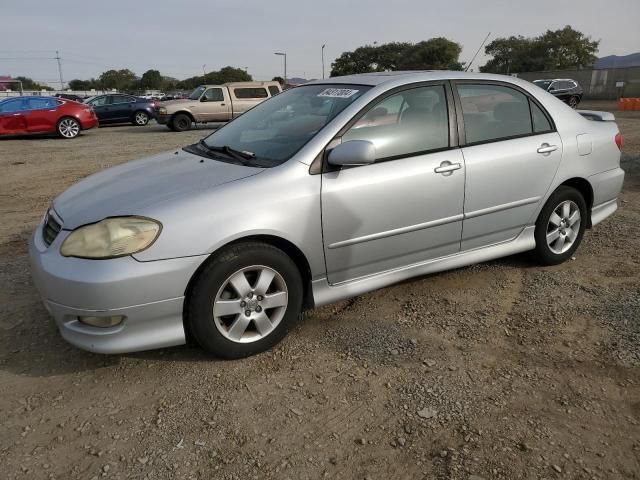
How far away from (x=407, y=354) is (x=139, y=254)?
1568mm

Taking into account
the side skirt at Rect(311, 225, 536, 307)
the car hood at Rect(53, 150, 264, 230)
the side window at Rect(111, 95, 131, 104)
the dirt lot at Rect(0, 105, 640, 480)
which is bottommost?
the dirt lot at Rect(0, 105, 640, 480)

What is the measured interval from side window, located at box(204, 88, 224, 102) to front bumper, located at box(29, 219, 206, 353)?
1594 cm

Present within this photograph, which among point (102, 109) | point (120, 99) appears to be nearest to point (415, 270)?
point (102, 109)

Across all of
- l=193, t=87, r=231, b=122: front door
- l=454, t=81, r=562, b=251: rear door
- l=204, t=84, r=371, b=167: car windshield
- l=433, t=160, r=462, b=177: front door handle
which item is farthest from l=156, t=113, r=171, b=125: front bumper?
l=433, t=160, r=462, b=177: front door handle

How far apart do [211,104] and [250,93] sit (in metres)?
1.47

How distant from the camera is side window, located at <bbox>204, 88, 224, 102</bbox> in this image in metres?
17.6

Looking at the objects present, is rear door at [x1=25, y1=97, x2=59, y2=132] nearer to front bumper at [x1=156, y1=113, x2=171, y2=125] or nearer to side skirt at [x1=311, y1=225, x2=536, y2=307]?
front bumper at [x1=156, y1=113, x2=171, y2=125]

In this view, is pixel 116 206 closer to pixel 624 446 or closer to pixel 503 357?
pixel 503 357

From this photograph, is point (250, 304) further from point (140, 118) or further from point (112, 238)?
point (140, 118)

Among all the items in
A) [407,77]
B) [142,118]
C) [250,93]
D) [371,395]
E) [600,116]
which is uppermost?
[407,77]

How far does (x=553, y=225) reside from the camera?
402 cm

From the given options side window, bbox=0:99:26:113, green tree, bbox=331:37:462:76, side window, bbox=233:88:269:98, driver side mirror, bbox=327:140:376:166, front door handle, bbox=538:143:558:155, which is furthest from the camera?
green tree, bbox=331:37:462:76

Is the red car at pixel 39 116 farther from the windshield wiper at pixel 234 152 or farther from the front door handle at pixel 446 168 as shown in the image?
the front door handle at pixel 446 168

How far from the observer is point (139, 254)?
8.14 feet
